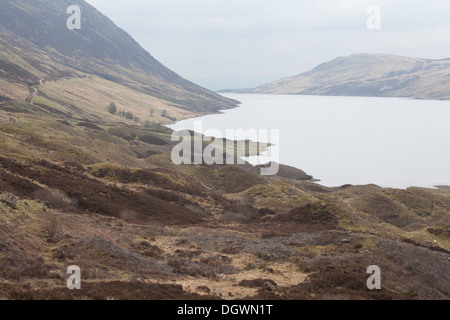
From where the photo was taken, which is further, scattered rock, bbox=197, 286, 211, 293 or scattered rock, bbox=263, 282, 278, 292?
scattered rock, bbox=263, 282, 278, 292

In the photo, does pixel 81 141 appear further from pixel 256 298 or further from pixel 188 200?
pixel 256 298

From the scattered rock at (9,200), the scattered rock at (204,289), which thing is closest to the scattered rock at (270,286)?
the scattered rock at (204,289)

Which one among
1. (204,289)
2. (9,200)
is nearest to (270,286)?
(204,289)

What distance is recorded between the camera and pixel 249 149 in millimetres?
156500

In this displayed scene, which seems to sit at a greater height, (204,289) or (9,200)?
(9,200)

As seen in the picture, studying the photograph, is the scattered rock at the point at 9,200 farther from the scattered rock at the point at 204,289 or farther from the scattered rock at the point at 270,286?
the scattered rock at the point at 270,286

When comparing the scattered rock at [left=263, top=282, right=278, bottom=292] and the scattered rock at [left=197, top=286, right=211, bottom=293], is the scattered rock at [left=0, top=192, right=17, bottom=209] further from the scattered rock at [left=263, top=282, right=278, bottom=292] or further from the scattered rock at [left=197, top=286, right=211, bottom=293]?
the scattered rock at [left=263, top=282, right=278, bottom=292]

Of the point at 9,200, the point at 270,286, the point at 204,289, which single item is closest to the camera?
the point at 204,289

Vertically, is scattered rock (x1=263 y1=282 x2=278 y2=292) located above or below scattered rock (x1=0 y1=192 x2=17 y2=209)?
below

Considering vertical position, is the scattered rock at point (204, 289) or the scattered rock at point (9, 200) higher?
the scattered rock at point (9, 200)

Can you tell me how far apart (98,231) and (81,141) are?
191 feet

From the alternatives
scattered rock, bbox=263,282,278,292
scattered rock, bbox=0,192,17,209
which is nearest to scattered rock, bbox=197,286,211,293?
scattered rock, bbox=263,282,278,292

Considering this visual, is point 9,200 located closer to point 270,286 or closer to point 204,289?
point 204,289

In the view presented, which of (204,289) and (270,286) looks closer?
(204,289)
